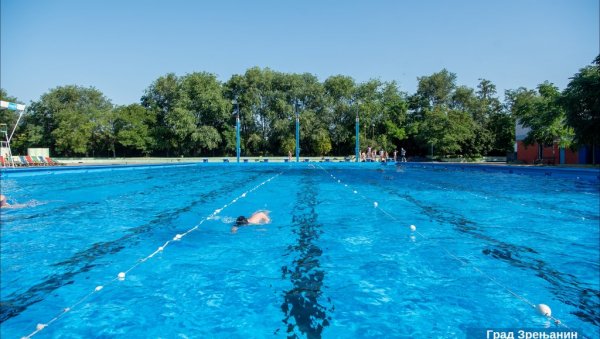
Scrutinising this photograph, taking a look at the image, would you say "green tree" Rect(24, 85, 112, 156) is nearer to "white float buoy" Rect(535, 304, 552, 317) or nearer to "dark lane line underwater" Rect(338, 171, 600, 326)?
"dark lane line underwater" Rect(338, 171, 600, 326)

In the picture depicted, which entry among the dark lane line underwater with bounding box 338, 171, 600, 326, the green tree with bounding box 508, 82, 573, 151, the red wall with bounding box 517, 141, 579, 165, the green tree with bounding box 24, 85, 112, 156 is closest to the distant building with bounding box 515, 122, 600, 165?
the red wall with bounding box 517, 141, 579, 165

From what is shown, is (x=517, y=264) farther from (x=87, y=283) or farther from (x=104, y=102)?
(x=104, y=102)

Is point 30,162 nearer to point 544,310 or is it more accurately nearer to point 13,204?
point 13,204

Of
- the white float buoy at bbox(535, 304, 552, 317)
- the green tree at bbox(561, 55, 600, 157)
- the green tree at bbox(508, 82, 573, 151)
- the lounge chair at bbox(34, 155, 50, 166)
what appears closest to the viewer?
the white float buoy at bbox(535, 304, 552, 317)

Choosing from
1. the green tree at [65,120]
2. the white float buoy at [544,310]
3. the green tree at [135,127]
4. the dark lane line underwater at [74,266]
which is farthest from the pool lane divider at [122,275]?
the green tree at [65,120]

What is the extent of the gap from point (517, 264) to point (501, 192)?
885 cm

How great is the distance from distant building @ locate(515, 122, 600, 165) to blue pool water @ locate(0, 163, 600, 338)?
21.5m

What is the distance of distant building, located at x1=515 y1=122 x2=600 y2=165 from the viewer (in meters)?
27.5

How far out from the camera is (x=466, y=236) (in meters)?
7.00

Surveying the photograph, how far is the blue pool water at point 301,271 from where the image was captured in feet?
12.1

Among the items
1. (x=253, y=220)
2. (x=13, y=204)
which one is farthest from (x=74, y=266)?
(x=13, y=204)

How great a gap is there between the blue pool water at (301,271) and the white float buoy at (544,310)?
0.11 meters

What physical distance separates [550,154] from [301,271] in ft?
102

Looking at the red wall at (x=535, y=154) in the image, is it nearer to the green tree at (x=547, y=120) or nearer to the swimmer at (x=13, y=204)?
the green tree at (x=547, y=120)
